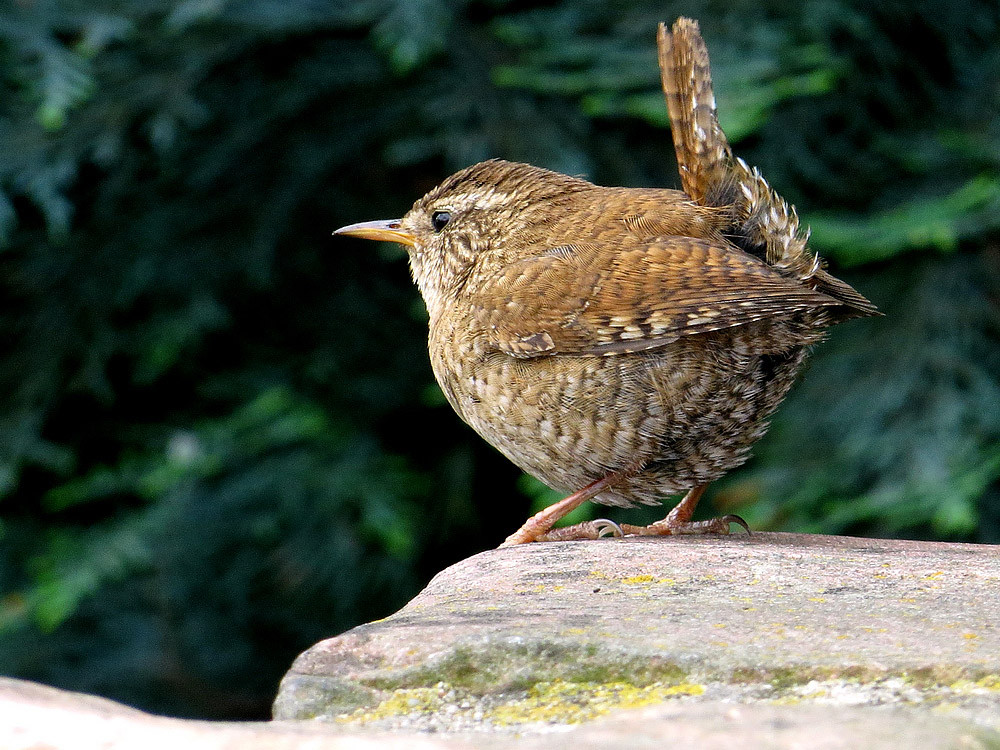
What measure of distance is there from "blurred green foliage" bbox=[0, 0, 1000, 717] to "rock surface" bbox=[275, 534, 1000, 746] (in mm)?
1556

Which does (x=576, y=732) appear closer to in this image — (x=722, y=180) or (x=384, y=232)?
(x=722, y=180)

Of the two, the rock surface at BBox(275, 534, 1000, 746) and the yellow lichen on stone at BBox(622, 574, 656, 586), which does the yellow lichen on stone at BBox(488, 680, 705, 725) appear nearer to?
the rock surface at BBox(275, 534, 1000, 746)

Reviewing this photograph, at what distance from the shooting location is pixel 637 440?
2.60 meters

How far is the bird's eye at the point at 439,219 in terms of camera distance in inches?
126

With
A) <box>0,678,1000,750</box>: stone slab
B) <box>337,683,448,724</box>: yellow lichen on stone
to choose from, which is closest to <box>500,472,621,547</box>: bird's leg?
<box>337,683,448,724</box>: yellow lichen on stone

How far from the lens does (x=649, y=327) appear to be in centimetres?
253

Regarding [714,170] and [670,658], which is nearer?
[670,658]

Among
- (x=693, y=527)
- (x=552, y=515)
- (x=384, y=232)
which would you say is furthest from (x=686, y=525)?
(x=384, y=232)

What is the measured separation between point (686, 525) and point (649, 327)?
0.63 metres

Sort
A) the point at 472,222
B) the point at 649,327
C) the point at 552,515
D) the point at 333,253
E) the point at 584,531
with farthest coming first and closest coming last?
the point at 333,253 < the point at 472,222 < the point at 584,531 < the point at 552,515 < the point at 649,327

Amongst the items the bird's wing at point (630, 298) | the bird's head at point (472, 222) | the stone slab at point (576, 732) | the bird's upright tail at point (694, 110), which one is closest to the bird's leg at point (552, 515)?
the bird's wing at point (630, 298)

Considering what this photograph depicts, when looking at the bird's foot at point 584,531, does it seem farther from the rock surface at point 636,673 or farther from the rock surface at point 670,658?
the rock surface at point 670,658

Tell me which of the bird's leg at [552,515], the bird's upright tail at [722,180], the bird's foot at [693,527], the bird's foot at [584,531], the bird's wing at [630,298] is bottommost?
the bird's foot at [693,527]

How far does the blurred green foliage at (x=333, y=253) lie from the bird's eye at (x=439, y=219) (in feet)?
1.70
